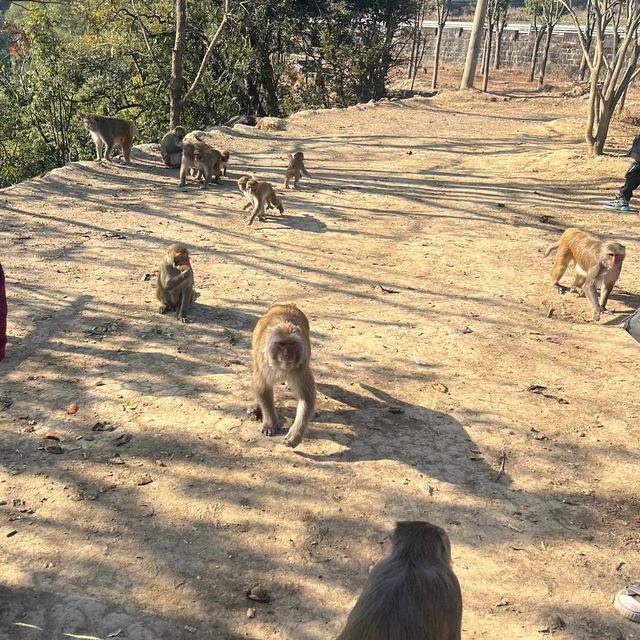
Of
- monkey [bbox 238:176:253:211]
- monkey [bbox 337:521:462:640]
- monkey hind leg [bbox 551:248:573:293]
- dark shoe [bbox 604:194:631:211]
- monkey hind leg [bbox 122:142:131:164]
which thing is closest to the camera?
Answer: monkey [bbox 337:521:462:640]

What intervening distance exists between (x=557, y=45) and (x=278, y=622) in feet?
136

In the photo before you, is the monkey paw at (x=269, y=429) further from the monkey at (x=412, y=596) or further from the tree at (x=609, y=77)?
the tree at (x=609, y=77)

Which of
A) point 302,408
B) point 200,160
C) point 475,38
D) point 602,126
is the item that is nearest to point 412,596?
point 302,408

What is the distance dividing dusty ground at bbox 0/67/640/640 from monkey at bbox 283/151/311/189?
178cm

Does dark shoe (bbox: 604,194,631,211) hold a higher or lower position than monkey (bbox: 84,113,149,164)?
lower

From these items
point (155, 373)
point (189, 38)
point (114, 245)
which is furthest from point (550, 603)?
point (189, 38)

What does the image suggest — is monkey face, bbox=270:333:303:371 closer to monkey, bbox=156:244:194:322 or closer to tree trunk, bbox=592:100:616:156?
monkey, bbox=156:244:194:322

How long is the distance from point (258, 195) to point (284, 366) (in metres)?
6.02

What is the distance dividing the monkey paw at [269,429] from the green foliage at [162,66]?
1429 cm

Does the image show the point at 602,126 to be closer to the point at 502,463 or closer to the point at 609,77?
the point at 609,77

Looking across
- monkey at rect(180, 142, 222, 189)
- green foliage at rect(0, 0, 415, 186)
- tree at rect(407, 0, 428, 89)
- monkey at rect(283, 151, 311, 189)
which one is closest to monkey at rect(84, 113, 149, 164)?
monkey at rect(180, 142, 222, 189)

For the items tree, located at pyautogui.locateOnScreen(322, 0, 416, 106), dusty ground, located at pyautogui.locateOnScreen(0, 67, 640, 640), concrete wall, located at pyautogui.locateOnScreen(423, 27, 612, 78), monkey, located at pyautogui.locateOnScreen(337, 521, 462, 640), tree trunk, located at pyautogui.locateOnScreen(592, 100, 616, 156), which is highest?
concrete wall, located at pyautogui.locateOnScreen(423, 27, 612, 78)

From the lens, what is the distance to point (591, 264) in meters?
7.22

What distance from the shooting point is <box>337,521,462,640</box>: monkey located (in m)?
2.50
